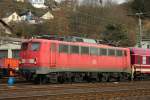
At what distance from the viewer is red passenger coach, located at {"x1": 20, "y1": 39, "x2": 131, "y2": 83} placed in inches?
1192

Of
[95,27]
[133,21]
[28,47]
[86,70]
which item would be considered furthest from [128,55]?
[133,21]

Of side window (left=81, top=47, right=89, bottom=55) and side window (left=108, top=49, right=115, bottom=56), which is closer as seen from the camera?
side window (left=81, top=47, right=89, bottom=55)

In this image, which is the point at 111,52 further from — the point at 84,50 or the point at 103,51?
the point at 84,50

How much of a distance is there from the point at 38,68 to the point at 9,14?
8494 cm

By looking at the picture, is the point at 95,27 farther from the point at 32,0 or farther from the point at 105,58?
the point at 32,0

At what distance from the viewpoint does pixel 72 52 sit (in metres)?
32.7

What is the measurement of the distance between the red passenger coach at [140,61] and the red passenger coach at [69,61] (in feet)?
9.84

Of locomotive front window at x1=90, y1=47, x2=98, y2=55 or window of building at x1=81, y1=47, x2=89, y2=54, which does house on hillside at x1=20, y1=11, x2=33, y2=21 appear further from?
window of building at x1=81, y1=47, x2=89, y2=54

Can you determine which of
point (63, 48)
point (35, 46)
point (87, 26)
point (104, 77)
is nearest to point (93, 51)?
point (104, 77)

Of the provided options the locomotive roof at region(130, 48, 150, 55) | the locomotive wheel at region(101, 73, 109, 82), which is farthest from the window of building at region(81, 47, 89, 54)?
the locomotive roof at region(130, 48, 150, 55)

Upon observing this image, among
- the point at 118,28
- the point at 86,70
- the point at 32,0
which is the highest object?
the point at 32,0

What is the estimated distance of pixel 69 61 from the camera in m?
32.4

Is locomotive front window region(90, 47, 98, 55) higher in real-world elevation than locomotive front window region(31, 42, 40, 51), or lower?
lower

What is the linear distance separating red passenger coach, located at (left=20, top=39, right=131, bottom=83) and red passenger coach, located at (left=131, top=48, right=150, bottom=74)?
9.84 ft
